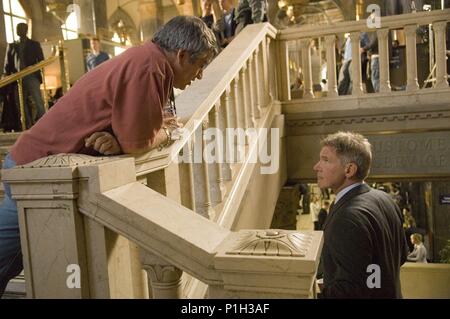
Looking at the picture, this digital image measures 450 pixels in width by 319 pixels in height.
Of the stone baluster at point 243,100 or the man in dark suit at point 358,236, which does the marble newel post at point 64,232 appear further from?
the stone baluster at point 243,100

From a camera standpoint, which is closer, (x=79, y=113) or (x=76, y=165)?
(x=76, y=165)

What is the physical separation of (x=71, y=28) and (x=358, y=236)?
36.6 ft

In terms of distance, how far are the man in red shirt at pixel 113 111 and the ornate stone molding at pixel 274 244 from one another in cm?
59

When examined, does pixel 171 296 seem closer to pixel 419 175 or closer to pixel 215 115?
pixel 215 115

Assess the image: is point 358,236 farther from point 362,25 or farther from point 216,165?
point 362,25

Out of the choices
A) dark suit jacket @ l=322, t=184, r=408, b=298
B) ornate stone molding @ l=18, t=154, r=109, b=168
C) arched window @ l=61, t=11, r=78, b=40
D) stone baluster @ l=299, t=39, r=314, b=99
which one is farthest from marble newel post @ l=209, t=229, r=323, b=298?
arched window @ l=61, t=11, r=78, b=40

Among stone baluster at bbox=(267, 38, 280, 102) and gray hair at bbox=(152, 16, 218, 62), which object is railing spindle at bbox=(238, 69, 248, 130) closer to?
stone baluster at bbox=(267, 38, 280, 102)

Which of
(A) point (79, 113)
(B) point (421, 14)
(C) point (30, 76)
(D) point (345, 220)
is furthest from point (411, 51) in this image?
(C) point (30, 76)

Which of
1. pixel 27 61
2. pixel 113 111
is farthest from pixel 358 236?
pixel 27 61

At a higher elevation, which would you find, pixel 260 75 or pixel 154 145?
pixel 260 75

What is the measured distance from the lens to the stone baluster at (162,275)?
1.33 meters

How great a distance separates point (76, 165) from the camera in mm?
1380

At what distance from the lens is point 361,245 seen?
2064 millimetres

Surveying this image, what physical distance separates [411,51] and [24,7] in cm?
803
